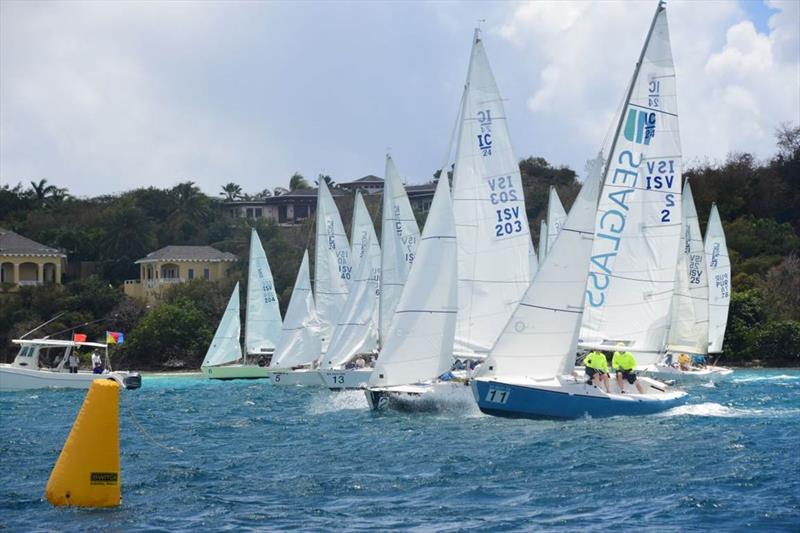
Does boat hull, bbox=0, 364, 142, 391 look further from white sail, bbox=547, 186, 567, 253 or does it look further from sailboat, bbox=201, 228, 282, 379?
white sail, bbox=547, 186, 567, 253

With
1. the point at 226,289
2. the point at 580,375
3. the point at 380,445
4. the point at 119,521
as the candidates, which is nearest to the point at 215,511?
the point at 119,521

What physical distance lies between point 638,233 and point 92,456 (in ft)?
59.6

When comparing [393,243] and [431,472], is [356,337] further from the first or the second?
[431,472]

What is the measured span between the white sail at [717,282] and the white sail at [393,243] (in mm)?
18503

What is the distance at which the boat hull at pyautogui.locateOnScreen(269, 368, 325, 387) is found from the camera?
4844cm

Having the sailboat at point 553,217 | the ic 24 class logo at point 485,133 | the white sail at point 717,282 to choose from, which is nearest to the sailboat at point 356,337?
the sailboat at point 553,217

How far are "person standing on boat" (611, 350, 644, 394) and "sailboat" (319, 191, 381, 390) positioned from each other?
47.4ft

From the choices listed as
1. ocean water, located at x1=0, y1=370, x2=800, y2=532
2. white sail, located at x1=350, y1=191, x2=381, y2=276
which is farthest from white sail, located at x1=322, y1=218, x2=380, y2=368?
ocean water, located at x1=0, y1=370, x2=800, y2=532

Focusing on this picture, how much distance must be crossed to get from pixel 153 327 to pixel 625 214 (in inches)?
1579

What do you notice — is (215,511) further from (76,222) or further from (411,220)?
(76,222)

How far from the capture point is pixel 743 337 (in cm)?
6294

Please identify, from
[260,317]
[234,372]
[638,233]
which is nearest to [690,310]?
[260,317]

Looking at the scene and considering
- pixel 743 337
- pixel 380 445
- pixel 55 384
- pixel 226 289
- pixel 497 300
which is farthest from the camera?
pixel 226 289

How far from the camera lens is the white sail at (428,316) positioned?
102ft
